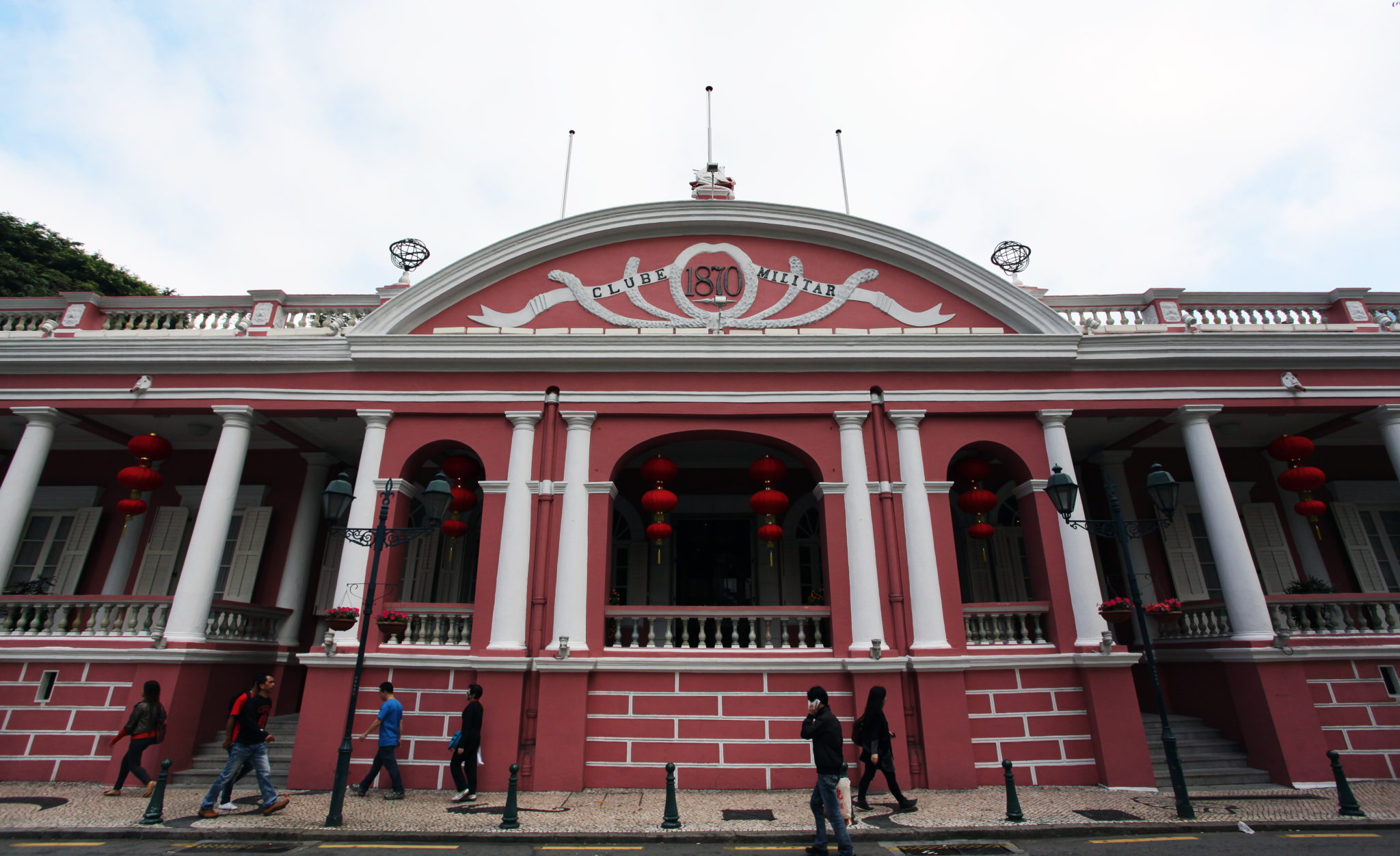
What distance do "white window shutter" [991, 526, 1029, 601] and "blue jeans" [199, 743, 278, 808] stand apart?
11.7m

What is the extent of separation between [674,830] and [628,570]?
6382 millimetres

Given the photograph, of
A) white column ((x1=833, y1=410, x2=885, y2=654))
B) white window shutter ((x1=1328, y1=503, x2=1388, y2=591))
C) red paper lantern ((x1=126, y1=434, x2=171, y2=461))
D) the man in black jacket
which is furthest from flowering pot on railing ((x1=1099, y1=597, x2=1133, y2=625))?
red paper lantern ((x1=126, y1=434, x2=171, y2=461))

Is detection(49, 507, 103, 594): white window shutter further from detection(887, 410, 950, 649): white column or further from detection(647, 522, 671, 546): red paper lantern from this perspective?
detection(887, 410, 950, 649): white column

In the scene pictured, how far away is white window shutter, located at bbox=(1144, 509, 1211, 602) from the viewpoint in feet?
38.8

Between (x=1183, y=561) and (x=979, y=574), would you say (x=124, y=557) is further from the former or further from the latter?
(x=1183, y=561)

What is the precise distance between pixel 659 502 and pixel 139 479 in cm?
844

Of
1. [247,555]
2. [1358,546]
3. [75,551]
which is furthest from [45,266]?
[1358,546]

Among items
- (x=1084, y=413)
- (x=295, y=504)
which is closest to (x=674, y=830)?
(x=1084, y=413)

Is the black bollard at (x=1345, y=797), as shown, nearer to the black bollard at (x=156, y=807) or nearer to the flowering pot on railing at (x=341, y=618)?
the flowering pot on railing at (x=341, y=618)

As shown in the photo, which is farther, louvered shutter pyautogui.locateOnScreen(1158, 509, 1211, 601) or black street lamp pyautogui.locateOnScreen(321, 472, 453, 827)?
louvered shutter pyautogui.locateOnScreen(1158, 509, 1211, 601)

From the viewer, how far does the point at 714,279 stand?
37.7 ft

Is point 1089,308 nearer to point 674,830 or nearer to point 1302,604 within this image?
point 1302,604

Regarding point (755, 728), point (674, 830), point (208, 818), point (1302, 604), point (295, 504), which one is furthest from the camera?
point (295, 504)

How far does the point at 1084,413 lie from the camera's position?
10797 mm
